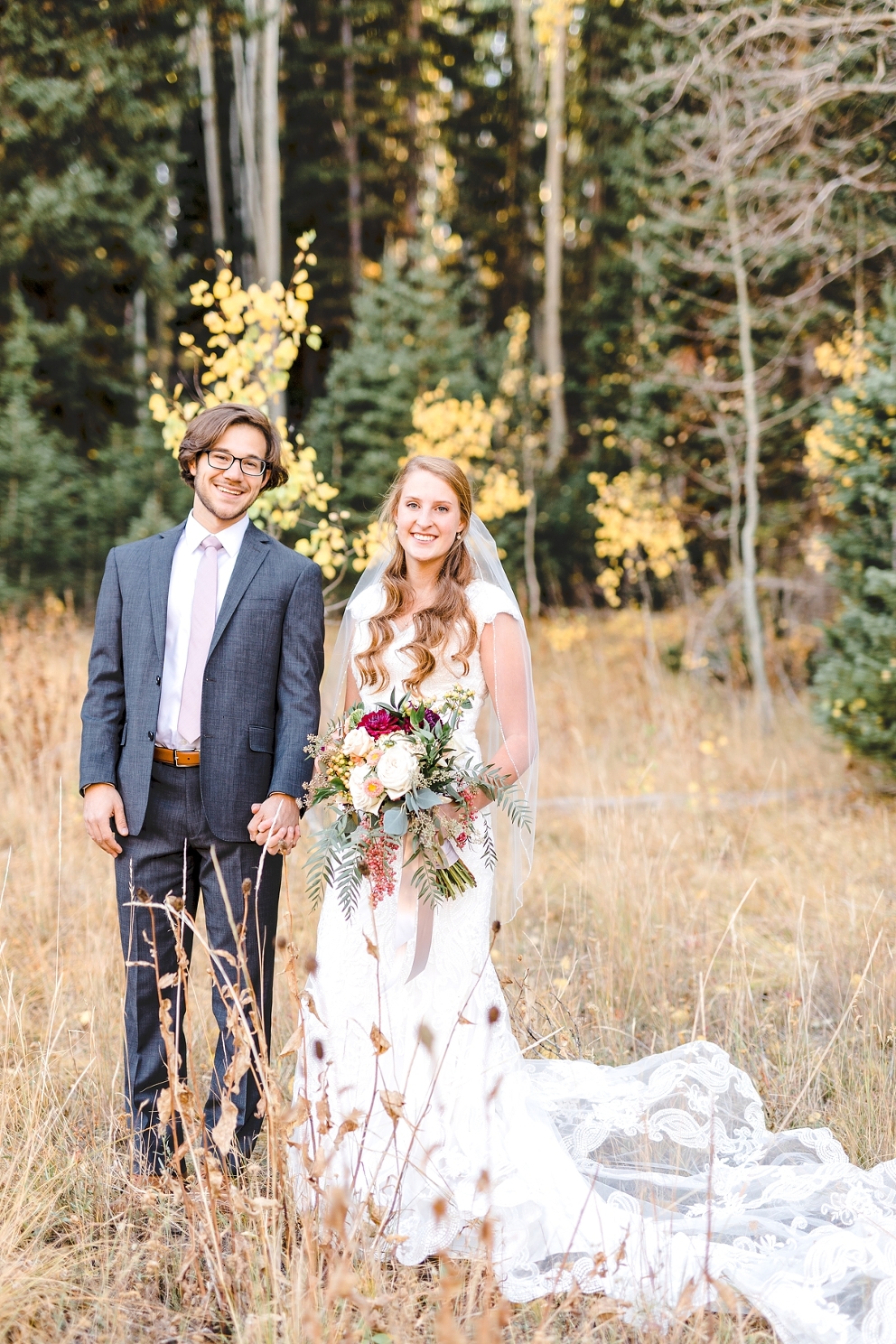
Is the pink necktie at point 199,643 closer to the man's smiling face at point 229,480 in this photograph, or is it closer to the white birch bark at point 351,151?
the man's smiling face at point 229,480

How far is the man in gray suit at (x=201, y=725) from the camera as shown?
281cm

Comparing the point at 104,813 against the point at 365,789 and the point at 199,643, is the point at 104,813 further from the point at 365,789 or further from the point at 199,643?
the point at 365,789

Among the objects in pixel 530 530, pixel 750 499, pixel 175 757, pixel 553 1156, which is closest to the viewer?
pixel 553 1156

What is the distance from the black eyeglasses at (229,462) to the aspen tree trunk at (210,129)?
542 inches

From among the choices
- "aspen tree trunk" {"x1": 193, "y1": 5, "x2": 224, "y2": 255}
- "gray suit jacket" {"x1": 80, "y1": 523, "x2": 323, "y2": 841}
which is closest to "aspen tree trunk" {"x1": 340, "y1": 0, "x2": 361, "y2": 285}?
"aspen tree trunk" {"x1": 193, "y1": 5, "x2": 224, "y2": 255}

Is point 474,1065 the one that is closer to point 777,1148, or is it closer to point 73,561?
point 777,1148

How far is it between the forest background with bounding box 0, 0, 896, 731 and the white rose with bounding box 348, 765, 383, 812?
351 cm

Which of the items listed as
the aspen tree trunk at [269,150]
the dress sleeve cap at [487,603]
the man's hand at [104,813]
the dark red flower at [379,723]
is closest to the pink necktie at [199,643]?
the man's hand at [104,813]

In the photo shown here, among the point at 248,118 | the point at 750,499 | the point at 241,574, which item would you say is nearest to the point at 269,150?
the point at 248,118

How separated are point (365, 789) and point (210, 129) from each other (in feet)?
53.4

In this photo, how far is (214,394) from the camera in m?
5.34

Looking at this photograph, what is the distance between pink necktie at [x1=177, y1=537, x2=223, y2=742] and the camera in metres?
2.84

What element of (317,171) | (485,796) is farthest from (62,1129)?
(317,171)

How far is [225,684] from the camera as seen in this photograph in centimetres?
282
